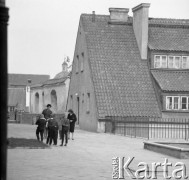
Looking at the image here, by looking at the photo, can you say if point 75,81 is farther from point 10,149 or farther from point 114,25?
point 10,149

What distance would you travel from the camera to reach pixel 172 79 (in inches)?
1615

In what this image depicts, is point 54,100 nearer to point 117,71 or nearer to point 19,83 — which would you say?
point 117,71

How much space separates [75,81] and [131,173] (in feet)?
110

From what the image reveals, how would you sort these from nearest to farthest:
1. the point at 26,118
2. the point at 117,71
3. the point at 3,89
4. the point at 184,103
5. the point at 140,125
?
the point at 3,89
the point at 140,125
the point at 184,103
the point at 117,71
the point at 26,118

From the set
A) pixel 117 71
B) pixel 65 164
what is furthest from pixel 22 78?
pixel 65 164

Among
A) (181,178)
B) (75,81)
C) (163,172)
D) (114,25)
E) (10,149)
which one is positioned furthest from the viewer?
(75,81)

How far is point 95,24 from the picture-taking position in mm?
42906

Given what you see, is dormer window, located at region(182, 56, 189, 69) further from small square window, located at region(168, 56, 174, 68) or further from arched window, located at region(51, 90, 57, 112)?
arched window, located at region(51, 90, 57, 112)

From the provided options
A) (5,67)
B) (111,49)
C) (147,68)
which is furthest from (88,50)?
(5,67)

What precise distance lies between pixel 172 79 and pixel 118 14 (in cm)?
750

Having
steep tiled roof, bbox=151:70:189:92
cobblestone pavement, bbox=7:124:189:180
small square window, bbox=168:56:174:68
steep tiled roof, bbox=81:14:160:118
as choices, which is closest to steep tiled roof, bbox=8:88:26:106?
steep tiled roof, bbox=81:14:160:118

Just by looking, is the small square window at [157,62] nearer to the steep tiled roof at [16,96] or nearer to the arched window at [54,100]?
the arched window at [54,100]

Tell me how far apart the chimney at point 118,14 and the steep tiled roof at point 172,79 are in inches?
226

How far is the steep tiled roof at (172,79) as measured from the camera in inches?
1568
